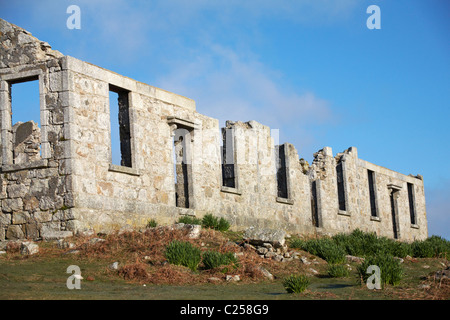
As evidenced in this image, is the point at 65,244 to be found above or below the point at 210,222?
below

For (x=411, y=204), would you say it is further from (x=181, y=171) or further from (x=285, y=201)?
(x=181, y=171)

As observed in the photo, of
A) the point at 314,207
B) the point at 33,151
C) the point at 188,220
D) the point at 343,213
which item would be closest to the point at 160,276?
the point at 188,220

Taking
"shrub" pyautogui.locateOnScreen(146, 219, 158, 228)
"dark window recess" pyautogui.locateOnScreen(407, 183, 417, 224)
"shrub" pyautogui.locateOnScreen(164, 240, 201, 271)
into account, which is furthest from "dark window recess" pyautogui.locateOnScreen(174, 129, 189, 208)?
"dark window recess" pyautogui.locateOnScreen(407, 183, 417, 224)

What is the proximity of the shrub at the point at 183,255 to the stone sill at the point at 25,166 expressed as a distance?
4.36 meters

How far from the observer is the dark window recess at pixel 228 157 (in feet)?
66.3

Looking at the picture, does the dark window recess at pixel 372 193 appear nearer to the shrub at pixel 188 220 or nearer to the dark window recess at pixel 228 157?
the dark window recess at pixel 228 157

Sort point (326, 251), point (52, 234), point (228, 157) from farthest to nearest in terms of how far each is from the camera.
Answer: point (228, 157), point (326, 251), point (52, 234)

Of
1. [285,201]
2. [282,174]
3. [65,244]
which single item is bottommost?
[65,244]

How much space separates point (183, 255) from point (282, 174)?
1188cm

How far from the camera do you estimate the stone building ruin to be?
14.6 meters

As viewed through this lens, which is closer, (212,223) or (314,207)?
(212,223)

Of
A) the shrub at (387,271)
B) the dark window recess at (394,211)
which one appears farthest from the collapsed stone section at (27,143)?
the dark window recess at (394,211)

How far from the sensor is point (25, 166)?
14.8 metres

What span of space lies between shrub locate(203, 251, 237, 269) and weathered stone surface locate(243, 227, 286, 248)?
1971 millimetres
